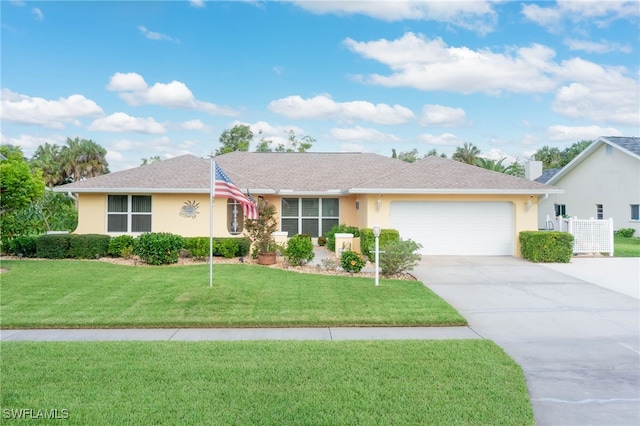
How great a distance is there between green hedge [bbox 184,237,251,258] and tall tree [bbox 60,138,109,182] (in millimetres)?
24717

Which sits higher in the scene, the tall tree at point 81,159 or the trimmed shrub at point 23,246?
the tall tree at point 81,159

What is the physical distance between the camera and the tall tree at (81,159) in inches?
1341

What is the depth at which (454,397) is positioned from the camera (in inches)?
173

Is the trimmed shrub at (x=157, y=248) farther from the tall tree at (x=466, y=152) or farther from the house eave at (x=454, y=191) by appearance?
the tall tree at (x=466, y=152)

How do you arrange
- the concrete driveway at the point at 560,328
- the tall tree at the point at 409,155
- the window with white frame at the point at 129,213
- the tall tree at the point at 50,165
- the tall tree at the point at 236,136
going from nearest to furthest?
1. the concrete driveway at the point at 560,328
2. the window with white frame at the point at 129,213
3. the tall tree at the point at 50,165
4. the tall tree at the point at 236,136
5. the tall tree at the point at 409,155

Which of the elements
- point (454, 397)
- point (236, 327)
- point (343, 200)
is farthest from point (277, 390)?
point (343, 200)

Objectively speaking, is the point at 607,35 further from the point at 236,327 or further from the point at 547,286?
the point at 236,327

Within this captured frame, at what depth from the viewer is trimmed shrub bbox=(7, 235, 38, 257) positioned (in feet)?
48.2

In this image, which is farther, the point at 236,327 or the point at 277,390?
the point at 236,327

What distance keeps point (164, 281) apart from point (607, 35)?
21203 millimetres

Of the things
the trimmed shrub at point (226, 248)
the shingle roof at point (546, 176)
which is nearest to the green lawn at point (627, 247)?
the shingle roof at point (546, 176)

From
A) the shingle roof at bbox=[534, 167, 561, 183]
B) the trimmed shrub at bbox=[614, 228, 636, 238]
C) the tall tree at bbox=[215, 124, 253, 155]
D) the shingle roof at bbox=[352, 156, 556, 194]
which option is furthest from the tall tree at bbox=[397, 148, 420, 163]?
the shingle roof at bbox=[352, 156, 556, 194]

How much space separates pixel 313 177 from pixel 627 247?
15892 millimetres

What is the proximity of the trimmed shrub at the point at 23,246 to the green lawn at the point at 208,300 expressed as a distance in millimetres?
3275
